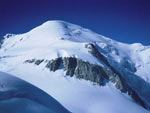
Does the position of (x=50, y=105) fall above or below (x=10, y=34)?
below

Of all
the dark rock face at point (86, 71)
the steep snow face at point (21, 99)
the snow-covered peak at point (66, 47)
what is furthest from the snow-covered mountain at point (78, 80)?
the steep snow face at point (21, 99)

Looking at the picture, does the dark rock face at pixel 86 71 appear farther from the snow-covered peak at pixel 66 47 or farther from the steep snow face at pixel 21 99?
the steep snow face at pixel 21 99

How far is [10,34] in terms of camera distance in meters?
107

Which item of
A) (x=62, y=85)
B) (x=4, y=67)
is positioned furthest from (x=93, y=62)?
(x=4, y=67)

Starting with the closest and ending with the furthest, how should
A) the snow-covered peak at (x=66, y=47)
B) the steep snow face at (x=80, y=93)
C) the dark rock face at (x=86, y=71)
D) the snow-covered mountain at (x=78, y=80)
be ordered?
the steep snow face at (x=80, y=93), the snow-covered mountain at (x=78, y=80), the dark rock face at (x=86, y=71), the snow-covered peak at (x=66, y=47)

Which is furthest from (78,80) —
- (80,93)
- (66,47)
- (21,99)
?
(21,99)

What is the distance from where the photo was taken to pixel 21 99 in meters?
7.14

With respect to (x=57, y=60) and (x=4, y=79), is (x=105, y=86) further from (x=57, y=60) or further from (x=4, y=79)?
(x=4, y=79)

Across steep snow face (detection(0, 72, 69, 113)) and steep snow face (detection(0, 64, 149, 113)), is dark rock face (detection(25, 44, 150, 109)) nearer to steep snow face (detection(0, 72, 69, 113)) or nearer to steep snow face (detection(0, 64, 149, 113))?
steep snow face (detection(0, 64, 149, 113))

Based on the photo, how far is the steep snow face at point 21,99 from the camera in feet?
21.8

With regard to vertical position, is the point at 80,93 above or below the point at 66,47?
below

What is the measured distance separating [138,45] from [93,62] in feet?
248

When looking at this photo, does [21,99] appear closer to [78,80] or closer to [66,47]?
[78,80]

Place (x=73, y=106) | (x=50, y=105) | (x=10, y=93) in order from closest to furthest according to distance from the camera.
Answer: (x=10, y=93), (x=50, y=105), (x=73, y=106)
